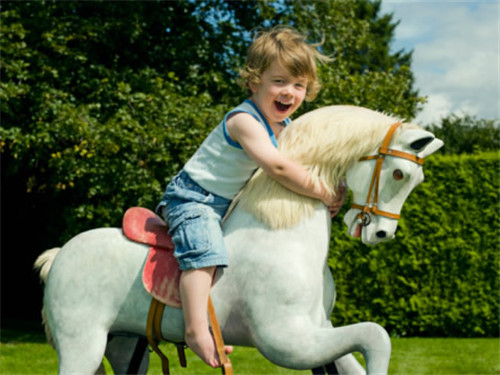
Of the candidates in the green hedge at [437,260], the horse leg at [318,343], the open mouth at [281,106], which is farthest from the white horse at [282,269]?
the green hedge at [437,260]

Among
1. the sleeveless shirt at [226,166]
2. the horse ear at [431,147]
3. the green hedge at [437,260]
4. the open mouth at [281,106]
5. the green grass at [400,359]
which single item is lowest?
the green grass at [400,359]

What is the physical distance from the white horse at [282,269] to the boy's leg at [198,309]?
4.0 inches

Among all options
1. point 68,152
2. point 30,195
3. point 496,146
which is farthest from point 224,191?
point 496,146

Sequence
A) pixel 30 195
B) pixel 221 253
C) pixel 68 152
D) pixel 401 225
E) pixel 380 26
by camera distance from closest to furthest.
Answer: pixel 221 253 < pixel 68 152 < pixel 401 225 < pixel 30 195 < pixel 380 26

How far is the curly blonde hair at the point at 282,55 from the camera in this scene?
2.89 m

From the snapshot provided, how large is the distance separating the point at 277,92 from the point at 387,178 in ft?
2.24

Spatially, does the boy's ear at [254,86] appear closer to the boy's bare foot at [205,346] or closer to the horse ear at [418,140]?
the horse ear at [418,140]

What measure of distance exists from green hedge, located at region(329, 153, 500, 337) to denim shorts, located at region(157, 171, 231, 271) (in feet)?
22.8

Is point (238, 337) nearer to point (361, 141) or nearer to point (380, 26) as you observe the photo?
point (361, 141)

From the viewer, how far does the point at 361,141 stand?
9.16ft

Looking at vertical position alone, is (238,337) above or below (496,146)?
below

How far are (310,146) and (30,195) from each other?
34.2 ft

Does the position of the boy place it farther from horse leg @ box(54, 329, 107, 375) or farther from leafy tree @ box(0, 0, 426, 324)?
leafy tree @ box(0, 0, 426, 324)

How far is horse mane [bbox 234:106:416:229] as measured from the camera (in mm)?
2783
